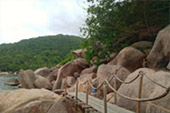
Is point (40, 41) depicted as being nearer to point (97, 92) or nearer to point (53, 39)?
point (53, 39)

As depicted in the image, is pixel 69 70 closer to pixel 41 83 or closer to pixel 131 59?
pixel 41 83

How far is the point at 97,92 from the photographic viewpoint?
29.0 ft

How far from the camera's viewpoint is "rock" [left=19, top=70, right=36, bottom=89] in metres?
17.4

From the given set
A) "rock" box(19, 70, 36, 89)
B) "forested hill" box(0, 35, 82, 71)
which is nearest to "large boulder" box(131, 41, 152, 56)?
"rock" box(19, 70, 36, 89)

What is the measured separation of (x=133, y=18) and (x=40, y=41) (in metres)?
64.4

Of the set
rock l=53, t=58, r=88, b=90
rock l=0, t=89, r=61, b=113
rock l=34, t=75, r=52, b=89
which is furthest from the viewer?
rock l=34, t=75, r=52, b=89

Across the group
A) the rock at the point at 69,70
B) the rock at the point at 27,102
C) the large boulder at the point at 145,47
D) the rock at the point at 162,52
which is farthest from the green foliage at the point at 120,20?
the rock at the point at 27,102

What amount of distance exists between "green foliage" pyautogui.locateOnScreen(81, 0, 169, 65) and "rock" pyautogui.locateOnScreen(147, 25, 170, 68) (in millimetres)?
2464

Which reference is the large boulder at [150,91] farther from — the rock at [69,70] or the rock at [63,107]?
the rock at [69,70]

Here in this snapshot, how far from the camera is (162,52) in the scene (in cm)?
885

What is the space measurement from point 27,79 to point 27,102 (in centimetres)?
1095

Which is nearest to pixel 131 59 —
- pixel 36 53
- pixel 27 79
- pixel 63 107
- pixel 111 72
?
pixel 111 72

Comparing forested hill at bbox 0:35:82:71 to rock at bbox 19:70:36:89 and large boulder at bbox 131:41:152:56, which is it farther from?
large boulder at bbox 131:41:152:56

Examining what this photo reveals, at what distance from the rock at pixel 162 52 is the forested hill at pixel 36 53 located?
37.4 m
